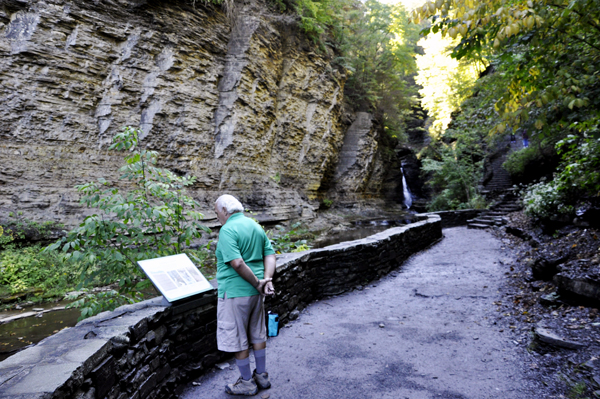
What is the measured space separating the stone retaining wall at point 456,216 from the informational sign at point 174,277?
15.6 metres

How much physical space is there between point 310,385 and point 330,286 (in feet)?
9.81

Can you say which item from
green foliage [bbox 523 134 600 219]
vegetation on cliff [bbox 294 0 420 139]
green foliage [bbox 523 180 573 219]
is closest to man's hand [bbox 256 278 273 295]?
green foliage [bbox 523 134 600 219]

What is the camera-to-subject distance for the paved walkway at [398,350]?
2930 millimetres

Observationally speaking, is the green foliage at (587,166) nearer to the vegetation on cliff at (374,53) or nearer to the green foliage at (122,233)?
the green foliage at (122,233)

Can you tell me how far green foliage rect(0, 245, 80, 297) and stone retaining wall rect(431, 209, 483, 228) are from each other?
15538mm

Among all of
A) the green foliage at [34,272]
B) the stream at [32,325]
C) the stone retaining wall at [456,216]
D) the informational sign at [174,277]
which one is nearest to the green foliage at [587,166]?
the informational sign at [174,277]

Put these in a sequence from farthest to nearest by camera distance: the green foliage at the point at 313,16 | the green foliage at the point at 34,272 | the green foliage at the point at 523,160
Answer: the green foliage at the point at 523,160
the green foliage at the point at 313,16
the green foliage at the point at 34,272

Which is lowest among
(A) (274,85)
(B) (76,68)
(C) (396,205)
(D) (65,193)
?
(C) (396,205)

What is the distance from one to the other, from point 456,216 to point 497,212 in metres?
1.89

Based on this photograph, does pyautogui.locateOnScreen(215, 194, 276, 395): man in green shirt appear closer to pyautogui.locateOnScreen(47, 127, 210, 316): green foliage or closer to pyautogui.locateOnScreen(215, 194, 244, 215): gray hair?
pyautogui.locateOnScreen(215, 194, 244, 215): gray hair

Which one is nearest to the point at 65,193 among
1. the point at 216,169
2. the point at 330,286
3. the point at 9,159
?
the point at 9,159

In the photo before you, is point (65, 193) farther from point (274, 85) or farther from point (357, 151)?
point (357, 151)

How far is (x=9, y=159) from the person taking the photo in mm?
8883

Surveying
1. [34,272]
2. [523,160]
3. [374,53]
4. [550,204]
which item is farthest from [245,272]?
[374,53]
